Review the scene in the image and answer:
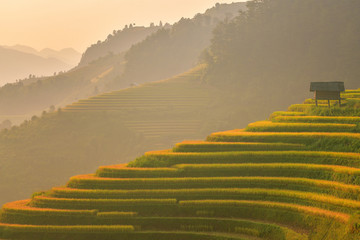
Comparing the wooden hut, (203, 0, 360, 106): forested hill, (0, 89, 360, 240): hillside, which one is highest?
(203, 0, 360, 106): forested hill

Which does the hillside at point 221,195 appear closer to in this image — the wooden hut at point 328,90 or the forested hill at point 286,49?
the wooden hut at point 328,90

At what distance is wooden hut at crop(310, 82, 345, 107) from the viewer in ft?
90.1

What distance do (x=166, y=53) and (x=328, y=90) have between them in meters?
95.8

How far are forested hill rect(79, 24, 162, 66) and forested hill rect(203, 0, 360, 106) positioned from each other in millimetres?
91992

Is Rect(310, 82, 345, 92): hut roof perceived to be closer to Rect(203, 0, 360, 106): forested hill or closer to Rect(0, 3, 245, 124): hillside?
Rect(203, 0, 360, 106): forested hill

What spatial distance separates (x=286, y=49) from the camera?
85.8 meters

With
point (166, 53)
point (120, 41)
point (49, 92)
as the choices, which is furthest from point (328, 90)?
point (120, 41)

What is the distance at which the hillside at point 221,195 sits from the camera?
19.9 meters

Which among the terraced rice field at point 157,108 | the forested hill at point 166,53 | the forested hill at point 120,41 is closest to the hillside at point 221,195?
the terraced rice field at point 157,108

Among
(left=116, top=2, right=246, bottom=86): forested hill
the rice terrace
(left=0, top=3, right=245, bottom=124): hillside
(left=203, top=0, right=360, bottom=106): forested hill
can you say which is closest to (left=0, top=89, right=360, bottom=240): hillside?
the rice terrace

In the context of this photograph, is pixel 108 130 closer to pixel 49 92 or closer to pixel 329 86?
pixel 329 86

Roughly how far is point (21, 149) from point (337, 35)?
5231 centimetres

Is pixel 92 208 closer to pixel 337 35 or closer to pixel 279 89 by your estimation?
pixel 279 89

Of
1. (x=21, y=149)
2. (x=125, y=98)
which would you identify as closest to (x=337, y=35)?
(x=125, y=98)
